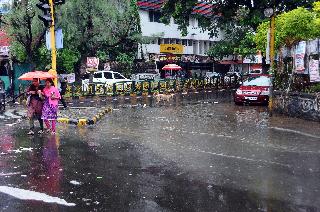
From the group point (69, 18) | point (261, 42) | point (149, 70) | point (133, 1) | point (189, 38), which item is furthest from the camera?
point (189, 38)

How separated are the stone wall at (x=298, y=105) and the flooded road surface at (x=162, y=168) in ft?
4.84

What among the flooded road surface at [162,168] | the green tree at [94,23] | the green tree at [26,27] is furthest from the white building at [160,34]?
the flooded road surface at [162,168]

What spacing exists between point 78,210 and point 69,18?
83.6 ft

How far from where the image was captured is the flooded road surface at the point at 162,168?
6.66 m

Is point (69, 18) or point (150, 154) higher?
point (69, 18)

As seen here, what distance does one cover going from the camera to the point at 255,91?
24.4 metres

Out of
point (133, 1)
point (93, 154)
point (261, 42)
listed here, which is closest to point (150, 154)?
point (93, 154)

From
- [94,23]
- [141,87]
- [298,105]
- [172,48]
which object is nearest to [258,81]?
[298,105]

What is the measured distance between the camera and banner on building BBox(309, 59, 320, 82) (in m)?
16.9

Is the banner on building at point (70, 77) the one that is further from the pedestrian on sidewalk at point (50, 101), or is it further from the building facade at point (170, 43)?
the pedestrian on sidewalk at point (50, 101)

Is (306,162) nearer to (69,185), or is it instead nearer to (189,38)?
(69,185)

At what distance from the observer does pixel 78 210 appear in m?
6.24

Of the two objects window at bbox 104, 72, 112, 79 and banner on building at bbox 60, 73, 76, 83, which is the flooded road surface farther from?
window at bbox 104, 72, 112, 79

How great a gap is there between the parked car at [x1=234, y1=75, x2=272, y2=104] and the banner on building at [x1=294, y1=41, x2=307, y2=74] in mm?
5689
